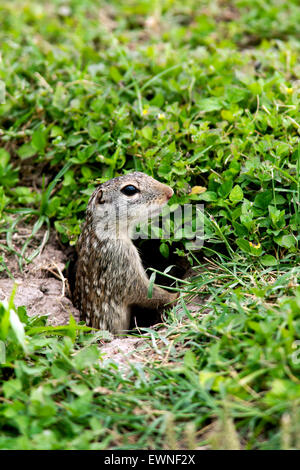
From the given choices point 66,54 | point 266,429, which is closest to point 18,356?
point 266,429

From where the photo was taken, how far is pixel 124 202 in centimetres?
470

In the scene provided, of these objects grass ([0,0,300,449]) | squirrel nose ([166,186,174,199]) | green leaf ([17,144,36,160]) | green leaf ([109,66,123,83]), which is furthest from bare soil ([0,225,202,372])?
green leaf ([109,66,123,83])

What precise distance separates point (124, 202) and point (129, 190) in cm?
12

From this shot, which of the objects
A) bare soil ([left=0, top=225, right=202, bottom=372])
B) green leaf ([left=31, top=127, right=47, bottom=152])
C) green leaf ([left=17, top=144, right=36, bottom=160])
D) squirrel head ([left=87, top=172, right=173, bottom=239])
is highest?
green leaf ([left=31, top=127, right=47, bottom=152])

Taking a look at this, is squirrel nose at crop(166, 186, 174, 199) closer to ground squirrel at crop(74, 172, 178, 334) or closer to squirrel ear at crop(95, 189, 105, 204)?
ground squirrel at crop(74, 172, 178, 334)

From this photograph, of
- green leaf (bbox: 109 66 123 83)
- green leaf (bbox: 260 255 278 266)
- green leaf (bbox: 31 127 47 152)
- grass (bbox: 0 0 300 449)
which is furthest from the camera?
green leaf (bbox: 109 66 123 83)

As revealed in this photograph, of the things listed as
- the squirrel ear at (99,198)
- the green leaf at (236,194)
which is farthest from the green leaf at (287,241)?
the squirrel ear at (99,198)

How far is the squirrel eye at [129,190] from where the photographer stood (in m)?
4.66

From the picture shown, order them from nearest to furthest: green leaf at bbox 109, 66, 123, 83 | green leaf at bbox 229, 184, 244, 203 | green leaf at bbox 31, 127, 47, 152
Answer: green leaf at bbox 229, 184, 244, 203, green leaf at bbox 31, 127, 47, 152, green leaf at bbox 109, 66, 123, 83

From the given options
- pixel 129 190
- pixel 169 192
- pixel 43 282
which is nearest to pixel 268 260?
pixel 169 192

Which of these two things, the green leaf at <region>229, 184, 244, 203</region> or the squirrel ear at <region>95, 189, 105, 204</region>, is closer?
the green leaf at <region>229, 184, 244, 203</region>

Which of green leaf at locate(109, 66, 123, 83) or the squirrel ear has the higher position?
green leaf at locate(109, 66, 123, 83)

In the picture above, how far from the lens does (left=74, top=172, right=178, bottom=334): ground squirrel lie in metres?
4.70

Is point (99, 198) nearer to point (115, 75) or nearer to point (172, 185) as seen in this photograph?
point (172, 185)
